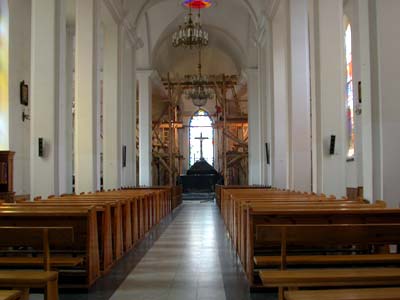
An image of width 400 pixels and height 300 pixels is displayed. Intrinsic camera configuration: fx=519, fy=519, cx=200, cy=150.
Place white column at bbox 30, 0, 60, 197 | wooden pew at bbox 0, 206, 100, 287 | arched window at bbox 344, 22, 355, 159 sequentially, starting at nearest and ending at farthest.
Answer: wooden pew at bbox 0, 206, 100, 287 → white column at bbox 30, 0, 60, 197 → arched window at bbox 344, 22, 355, 159

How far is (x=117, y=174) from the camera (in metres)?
15.0

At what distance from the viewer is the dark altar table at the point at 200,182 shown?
24.7 metres

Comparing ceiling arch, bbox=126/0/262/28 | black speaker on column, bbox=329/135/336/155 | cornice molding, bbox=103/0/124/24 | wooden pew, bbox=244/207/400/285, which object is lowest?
wooden pew, bbox=244/207/400/285

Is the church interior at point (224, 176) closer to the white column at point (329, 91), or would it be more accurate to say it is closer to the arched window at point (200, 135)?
the white column at point (329, 91)

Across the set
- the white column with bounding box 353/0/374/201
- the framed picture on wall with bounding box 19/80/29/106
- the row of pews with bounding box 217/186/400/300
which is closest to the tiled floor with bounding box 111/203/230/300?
the row of pews with bounding box 217/186/400/300

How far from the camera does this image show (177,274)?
5.91m

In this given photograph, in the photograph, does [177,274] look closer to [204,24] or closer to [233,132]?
[204,24]

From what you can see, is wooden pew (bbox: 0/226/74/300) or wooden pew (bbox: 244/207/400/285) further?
wooden pew (bbox: 244/207/400/285)

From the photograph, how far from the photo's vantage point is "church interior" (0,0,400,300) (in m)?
4.13

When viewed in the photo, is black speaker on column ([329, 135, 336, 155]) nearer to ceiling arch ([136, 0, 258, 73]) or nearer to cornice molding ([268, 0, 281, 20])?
cornice molding ([268, 0, 281, 20])

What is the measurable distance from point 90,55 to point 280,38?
565cm

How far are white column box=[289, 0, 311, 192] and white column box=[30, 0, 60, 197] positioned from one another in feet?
17.3

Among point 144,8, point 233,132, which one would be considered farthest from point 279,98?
point 233,132

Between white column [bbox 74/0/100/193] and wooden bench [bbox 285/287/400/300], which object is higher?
white column [bbox 74/0/100/193]
